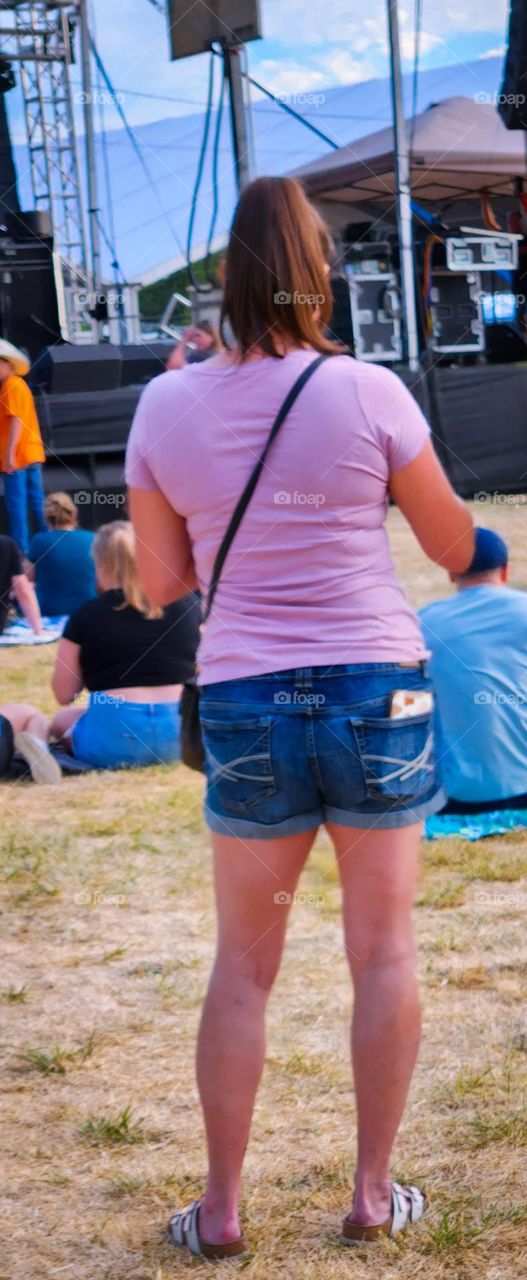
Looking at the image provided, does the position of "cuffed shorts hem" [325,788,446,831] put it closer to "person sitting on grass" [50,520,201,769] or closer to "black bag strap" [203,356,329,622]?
"black bag strap" [203,356,329,622]

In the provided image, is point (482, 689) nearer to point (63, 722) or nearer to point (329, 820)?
point (63, 722)

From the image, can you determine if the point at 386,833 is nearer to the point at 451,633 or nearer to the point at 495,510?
the point at 451,633

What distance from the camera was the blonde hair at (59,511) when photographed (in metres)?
7.19

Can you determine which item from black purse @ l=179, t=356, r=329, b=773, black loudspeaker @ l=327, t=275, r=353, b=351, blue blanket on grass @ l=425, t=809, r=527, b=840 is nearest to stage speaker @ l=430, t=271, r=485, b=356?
black loudspeaker @ l=327, t=275, r=353, b=351

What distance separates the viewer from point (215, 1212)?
1.92 meters

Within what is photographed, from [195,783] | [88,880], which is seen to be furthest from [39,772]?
[88,880]

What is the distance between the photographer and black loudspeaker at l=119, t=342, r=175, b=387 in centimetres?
1136

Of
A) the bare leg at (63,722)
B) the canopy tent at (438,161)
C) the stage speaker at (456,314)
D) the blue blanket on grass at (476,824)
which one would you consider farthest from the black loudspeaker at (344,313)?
the blue blanket on grass at (476,824)

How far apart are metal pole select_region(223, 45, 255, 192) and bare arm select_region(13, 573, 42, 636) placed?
2099 mm

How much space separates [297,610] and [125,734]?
10.5ft

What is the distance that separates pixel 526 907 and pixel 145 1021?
1.05m

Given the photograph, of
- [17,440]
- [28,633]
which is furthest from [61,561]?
[17,440]

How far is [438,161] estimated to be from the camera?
580 inches

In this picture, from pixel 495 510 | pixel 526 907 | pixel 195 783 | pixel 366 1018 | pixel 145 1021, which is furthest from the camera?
pixel 495 510
